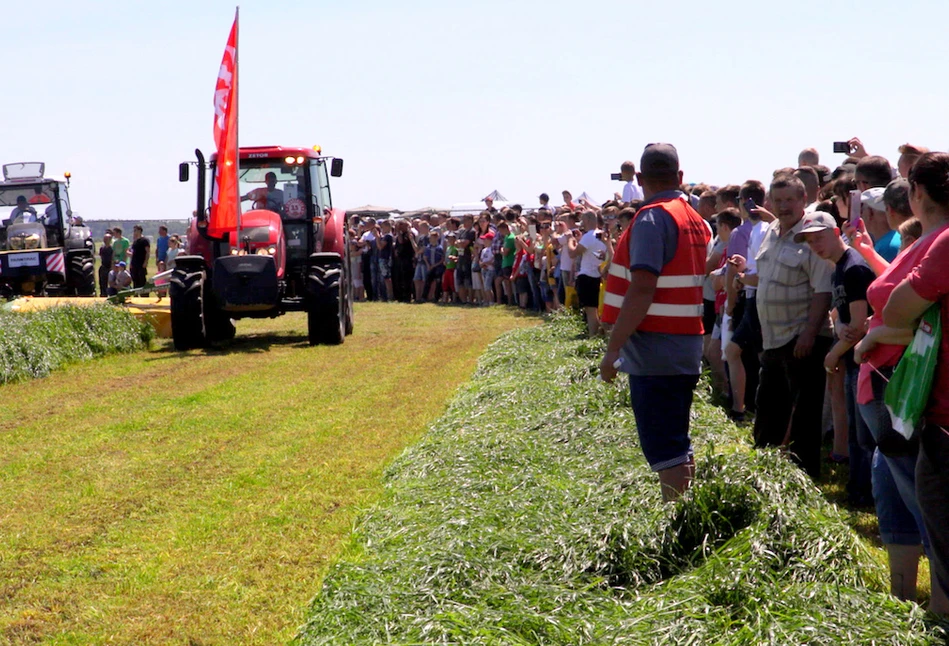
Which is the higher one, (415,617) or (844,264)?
(844,264)

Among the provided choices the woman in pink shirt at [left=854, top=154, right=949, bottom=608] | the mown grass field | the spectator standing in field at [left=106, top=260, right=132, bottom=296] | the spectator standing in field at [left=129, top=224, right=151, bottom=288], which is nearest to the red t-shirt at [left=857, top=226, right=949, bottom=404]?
the woman in pink shirt at [left=854, top=154, right=949, bottom=608]

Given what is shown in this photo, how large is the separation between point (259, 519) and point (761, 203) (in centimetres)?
426

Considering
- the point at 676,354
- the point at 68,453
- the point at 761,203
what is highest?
the point at 761,203

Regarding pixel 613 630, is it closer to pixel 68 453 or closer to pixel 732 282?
pixel 732 282

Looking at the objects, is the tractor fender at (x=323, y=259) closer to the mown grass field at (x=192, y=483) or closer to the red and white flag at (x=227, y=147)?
the red and white flag at (x=227, y=147)

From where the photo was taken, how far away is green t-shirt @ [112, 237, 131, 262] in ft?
84.6

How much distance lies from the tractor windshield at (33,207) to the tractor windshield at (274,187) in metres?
9.65

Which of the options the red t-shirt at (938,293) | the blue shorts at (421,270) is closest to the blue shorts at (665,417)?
the red t-shirt at (938,293)

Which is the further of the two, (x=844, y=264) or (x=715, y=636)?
(x=844, y=264)

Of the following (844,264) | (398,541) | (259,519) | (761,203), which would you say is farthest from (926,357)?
(761,203)

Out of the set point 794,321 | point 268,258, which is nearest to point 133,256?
point 268,258

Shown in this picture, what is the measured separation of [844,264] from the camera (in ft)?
17.3

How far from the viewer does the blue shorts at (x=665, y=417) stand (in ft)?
14.9

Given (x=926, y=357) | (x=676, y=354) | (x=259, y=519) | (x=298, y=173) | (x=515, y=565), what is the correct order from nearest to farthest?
(x=926, y=357) < (x=515, y=565) < (x=676, y=354) < (x=259, y=519) < (x=298, y=173)
